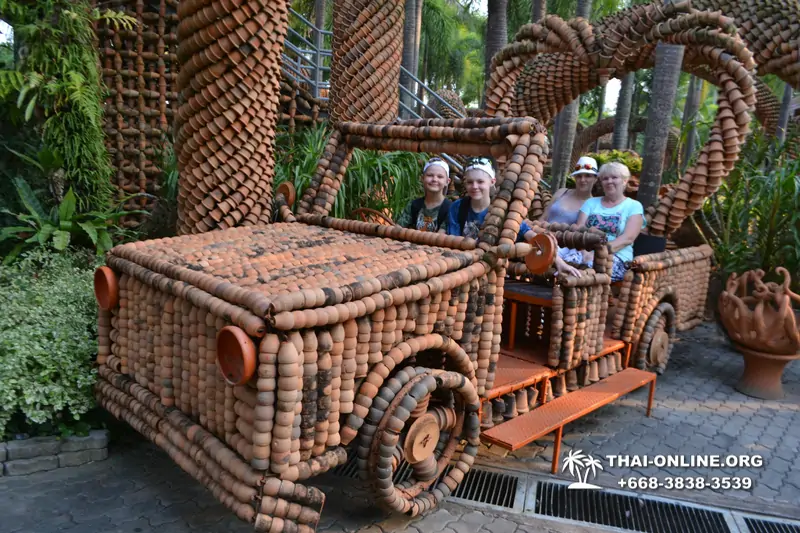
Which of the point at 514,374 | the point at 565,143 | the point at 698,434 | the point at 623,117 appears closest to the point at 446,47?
the point at 623,117

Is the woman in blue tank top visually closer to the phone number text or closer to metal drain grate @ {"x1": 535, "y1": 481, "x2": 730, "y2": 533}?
the phone number text

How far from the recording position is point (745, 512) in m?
3.26

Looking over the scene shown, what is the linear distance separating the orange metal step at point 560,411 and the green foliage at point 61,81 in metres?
4.36

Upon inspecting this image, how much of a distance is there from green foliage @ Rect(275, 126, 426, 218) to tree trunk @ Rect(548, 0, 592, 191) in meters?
5.54

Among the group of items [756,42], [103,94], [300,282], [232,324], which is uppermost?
[756,42]

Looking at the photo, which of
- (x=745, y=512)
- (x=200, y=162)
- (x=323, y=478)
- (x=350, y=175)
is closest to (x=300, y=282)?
(x=323, y=478)

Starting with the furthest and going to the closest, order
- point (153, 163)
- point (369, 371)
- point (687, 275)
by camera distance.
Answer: point (153, 163), point (687, 275), point (369, 371)

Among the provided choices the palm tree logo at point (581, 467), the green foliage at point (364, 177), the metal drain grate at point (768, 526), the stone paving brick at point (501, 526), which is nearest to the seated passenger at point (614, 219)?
the palm tree logo at point (581, 467)

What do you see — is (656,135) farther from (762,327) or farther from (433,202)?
(433,202)

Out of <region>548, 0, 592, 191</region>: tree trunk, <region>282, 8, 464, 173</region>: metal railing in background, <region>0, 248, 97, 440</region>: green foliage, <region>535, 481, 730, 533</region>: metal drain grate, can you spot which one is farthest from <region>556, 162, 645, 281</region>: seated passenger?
<region>548, 0, 592, 191</region>: tree trunk

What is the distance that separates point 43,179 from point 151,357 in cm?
398

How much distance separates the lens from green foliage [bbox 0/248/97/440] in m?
3.16

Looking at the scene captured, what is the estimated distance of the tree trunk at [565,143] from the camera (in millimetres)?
11000

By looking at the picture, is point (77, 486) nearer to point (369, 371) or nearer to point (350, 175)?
point (369, 371)
